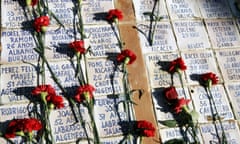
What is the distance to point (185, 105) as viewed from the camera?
3.36 m

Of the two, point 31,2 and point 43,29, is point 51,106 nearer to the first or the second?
point 43,29

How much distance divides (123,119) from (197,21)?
1303mm

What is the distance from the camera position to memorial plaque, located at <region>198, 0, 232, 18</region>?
4.00 m

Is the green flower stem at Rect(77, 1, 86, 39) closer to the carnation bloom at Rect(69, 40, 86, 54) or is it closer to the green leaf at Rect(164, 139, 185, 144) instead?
the carnation bloom at Rect(69, 40, 86, 54)

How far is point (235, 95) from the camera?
359 cm

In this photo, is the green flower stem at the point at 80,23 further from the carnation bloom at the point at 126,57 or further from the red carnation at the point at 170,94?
the red carnation at the point at 170,94

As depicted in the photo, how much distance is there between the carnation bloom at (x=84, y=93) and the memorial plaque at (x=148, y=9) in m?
0.94

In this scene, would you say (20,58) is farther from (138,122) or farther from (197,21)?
(197,21)

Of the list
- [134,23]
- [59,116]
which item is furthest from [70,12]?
[59,116]

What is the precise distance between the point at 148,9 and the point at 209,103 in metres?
1.07

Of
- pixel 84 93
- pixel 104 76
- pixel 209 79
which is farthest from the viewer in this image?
pixel 209 79

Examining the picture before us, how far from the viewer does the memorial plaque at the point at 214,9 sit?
3996 millimetres

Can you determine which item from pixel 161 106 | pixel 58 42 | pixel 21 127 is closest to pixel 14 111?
pixel 21 127

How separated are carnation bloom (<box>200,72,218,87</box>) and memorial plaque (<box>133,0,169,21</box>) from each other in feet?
2.33
